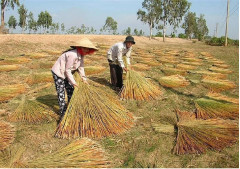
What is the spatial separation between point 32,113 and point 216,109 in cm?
233

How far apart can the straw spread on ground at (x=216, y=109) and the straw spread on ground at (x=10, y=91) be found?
2.76 m

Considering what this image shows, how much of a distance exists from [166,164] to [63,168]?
2.74ft

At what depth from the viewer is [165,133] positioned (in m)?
2.17

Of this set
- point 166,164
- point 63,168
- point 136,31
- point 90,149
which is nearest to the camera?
point 63,168

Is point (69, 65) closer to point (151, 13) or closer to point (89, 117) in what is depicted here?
point (89, 117)

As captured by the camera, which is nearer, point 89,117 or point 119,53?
point 89,117

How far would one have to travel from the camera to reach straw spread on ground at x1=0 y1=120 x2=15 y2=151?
1.90 m

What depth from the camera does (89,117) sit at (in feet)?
6.97

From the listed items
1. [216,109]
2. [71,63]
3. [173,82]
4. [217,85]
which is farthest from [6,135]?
[217,85]

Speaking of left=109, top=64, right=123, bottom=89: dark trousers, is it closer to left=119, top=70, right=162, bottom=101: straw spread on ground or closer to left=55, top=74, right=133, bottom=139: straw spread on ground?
left=119, top=70, right=162, bottom=101: straw spread on ground

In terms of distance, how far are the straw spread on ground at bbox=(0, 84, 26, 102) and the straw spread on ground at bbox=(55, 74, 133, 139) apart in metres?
1.42

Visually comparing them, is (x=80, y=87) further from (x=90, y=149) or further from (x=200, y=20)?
(x=200, y=20)

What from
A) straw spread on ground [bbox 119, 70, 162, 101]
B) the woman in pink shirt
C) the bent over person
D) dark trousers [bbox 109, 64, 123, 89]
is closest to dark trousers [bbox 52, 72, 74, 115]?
the woman in pink shirt

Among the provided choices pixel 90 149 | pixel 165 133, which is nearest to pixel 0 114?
pixel 90 149
